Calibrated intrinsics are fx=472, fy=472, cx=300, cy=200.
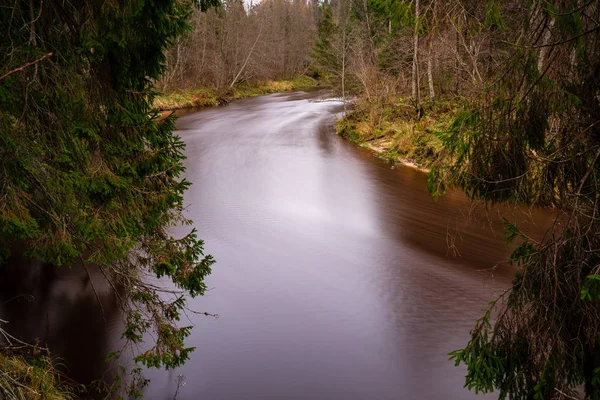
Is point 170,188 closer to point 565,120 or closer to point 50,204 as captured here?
point 50,204

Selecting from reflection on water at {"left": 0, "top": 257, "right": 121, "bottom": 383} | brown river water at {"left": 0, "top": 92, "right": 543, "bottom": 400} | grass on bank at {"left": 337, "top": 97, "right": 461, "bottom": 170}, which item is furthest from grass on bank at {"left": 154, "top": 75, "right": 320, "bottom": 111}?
reflection on water at {"left": 0, "top": 257, "right": 121, "bottom": 383}

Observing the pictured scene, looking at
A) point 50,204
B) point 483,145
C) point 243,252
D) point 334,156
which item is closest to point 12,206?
point 50,204

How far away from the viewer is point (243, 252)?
1075 cm

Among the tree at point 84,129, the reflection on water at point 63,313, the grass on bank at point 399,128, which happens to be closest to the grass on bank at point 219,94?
the grass on bank at point 399,128

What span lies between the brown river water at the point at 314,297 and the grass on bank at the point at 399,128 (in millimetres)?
2498

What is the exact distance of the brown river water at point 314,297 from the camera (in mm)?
6977

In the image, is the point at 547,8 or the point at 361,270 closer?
the point at 547,8

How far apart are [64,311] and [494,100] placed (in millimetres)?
7624

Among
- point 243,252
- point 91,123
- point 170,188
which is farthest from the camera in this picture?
point 243,252

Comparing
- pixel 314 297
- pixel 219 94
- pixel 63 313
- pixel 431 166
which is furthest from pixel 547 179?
pixel 219 94

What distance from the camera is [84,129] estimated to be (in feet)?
15.4

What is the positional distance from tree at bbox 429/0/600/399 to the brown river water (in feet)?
3.18

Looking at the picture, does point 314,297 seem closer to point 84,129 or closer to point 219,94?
point 84,129

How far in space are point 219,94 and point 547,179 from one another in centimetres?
3261
